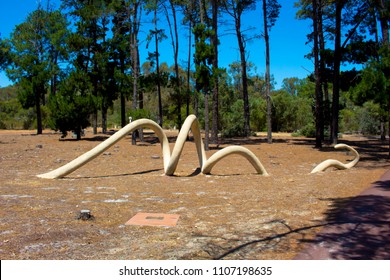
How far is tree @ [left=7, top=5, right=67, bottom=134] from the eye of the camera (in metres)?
29.1

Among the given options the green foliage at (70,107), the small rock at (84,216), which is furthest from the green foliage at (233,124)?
the small rock at (84,216)

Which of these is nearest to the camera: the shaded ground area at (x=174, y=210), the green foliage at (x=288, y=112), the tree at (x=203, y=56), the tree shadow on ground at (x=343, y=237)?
the tree shadow on ground at (x=343, y=237)

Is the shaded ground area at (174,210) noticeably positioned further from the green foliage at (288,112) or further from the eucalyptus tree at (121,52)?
the green foliage at (288,112)

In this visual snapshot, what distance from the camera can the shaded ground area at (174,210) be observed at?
4121 millimetres

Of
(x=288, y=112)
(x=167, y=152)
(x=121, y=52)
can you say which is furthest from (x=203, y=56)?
(x=288, y=112)

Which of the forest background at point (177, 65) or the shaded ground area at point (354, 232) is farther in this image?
the forest background at point (177, 65)

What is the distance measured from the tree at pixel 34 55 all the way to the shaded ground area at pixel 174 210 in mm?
19986

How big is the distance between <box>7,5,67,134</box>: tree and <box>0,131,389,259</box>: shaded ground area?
20.0 metres

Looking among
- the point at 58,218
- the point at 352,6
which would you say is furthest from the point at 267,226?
the point at 352,6

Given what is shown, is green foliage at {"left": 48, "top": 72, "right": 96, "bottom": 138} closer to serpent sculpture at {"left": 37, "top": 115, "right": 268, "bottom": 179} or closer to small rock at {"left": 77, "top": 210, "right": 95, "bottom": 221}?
serpent sculpture at {"left": 37, "top": 115, "right": 268, "bottom": 179}

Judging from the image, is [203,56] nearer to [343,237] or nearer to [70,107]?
[70,107]

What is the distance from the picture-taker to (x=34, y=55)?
29422 mm

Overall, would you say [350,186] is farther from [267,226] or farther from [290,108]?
[290,108]

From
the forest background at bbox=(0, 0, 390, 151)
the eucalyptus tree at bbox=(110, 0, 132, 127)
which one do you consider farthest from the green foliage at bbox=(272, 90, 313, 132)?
the eucalyptus tree at bbox=(110, 0, 132, 127)
